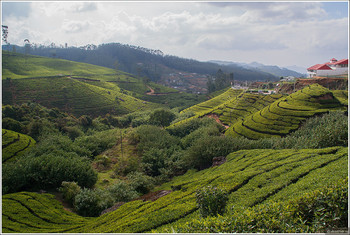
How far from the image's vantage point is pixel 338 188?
7.85m

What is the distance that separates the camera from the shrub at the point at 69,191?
20922mm

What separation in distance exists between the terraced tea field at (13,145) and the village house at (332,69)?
7205 centimetres

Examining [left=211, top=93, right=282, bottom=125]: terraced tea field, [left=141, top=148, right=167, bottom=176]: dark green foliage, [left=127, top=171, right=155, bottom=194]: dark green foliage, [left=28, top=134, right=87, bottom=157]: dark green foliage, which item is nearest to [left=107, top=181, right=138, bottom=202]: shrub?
[left=127, top=171, right=155, bottom=194]: dark green foliage

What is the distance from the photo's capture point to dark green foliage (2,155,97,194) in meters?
21.6

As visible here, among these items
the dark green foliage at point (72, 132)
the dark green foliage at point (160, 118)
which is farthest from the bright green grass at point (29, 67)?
the dark green foliage at point (160, 118)

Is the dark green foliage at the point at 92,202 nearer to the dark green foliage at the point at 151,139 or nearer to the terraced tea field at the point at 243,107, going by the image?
the dark green foliage at the point at 151,139

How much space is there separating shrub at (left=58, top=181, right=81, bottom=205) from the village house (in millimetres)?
69311

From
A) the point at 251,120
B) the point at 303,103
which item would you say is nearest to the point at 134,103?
the point at 251,120

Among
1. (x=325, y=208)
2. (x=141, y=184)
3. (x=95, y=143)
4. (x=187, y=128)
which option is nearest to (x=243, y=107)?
(x=187, y=128)

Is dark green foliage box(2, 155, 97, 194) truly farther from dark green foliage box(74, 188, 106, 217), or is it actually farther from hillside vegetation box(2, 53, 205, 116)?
hillside vegetation box(2, 53, 205, 116)

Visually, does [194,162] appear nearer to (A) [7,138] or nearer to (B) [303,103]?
(B) [303,103]

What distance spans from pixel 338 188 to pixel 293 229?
7.38 feet

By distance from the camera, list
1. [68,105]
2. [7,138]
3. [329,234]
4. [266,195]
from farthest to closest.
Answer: [68,105], [7,138], [266,195], [329,234]

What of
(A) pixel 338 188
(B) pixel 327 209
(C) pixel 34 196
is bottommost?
(C) pixel 34 196
